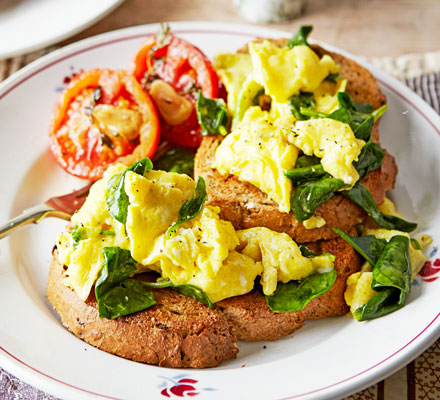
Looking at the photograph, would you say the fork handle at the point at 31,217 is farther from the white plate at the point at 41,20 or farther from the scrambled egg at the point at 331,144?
the white plate at the point at 41,20

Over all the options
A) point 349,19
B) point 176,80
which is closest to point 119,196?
point 176,80

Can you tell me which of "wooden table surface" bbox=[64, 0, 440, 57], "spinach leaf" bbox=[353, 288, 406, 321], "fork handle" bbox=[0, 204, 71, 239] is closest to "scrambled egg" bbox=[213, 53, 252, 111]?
"fork handle" bbox=[0, 204, 71, 239]

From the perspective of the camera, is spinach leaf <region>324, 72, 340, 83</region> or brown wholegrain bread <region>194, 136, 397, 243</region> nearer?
brown wholegrain bread <region>194, 136, 397, 243</region>

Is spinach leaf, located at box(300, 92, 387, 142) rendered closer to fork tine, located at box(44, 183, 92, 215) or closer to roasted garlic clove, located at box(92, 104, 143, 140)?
roasted garlic clove, located at box(92, 104, 143, 140)

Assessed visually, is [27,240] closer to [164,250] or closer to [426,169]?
[164,250]

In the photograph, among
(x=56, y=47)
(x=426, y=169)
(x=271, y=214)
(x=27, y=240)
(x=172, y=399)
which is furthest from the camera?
(x=56, y=47)

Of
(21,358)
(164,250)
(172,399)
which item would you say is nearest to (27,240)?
(21,358)
